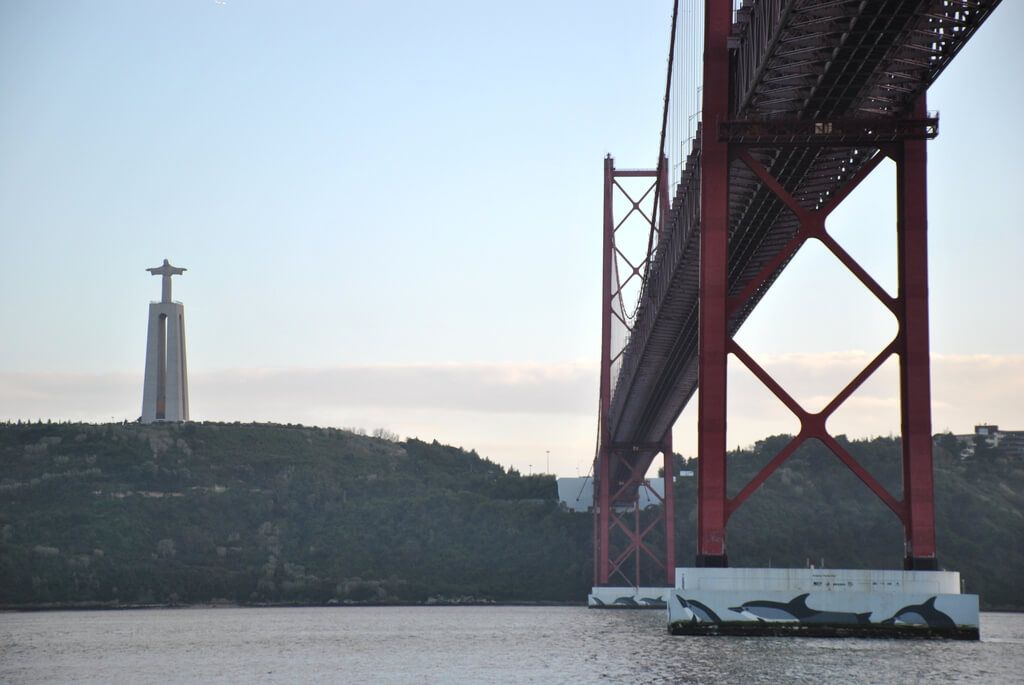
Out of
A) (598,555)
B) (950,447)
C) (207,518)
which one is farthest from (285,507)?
(950,447)

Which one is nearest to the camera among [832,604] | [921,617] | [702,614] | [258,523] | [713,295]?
[921,617]

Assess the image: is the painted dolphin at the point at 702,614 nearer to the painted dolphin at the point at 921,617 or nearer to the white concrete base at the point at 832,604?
the white concrete base at the point at 832,604

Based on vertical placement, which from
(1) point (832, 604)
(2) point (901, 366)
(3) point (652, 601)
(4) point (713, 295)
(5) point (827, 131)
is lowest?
(3) point (652, 601)

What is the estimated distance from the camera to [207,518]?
9662cm

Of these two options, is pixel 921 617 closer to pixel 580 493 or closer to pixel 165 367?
pixel 580 493

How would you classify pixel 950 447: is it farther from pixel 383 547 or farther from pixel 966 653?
pixel 966 653

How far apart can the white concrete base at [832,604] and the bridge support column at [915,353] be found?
3.00 ft

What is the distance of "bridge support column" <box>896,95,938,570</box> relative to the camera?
31578 millimetres

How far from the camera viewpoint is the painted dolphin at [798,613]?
3061 centimetres

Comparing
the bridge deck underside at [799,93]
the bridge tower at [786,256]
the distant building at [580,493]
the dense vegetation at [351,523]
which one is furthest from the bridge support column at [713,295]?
the distant building at [580,493]

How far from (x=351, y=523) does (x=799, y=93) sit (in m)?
72.6

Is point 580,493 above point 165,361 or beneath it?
beneath

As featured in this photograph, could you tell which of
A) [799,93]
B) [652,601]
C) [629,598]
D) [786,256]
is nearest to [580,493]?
[629,598]

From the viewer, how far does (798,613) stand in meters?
30.8
